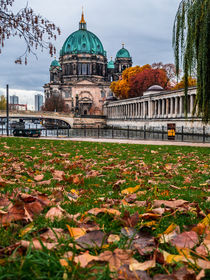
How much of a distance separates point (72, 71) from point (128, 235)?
129627 millimetres

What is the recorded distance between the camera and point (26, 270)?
54.8 inches

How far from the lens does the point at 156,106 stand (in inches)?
2159

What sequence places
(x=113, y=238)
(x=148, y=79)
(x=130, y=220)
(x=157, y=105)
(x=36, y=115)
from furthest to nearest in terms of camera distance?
(x=36, y=115) → (x=148, y=79) → (x=157, y=105) → (x=130, y=220) → (x=113, y=238)

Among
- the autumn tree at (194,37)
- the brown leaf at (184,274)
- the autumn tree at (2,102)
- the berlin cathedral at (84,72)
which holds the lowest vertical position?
the brown leaf at (184,274)

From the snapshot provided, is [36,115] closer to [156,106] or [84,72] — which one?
[156,106]

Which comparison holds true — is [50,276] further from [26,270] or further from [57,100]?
[57,100]

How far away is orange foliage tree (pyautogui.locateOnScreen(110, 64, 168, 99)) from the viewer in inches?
2554

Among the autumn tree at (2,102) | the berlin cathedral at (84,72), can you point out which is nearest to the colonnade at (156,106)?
the berlin cathedral at (84,72)

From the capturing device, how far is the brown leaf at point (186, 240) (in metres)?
1.83

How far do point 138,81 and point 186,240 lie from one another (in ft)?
221

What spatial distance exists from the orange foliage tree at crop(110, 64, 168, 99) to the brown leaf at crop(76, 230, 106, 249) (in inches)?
2533

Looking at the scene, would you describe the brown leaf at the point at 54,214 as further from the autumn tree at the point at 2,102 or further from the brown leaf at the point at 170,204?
the autumn tree at the point at 2,102

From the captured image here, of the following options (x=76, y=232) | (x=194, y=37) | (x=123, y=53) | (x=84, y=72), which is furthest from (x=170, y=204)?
(x=123, y=53)

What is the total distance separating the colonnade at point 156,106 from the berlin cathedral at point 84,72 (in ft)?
153
